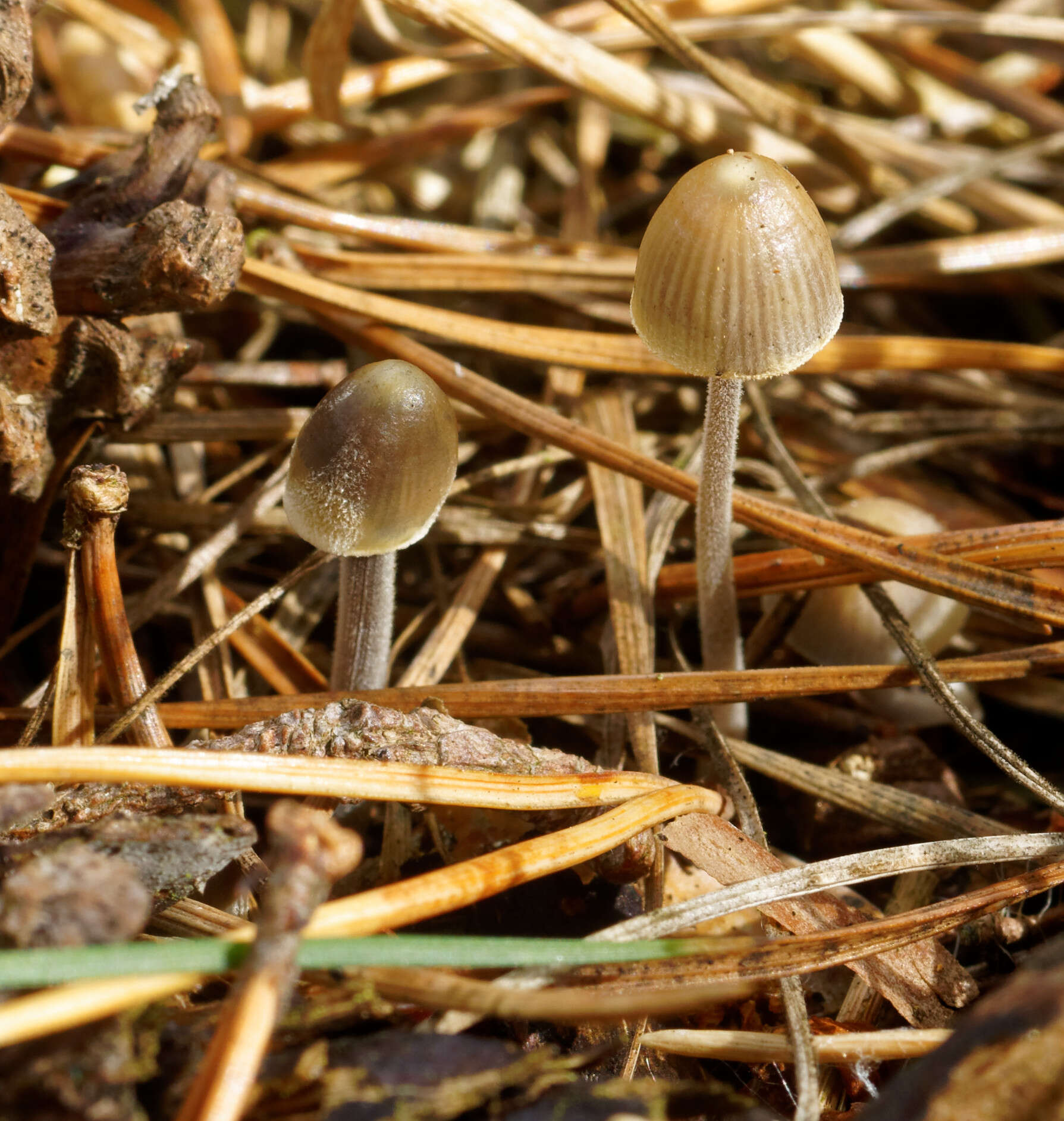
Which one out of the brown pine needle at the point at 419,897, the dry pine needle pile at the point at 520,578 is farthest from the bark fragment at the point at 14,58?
the brown pine needle at the point at 419,897

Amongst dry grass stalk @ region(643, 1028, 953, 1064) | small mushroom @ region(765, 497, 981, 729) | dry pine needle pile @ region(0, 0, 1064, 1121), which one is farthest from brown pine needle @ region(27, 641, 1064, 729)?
dry grass stalk @ region(643, 1028, 953, 1064)

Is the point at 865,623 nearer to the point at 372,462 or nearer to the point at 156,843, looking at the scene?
the point at 372,462

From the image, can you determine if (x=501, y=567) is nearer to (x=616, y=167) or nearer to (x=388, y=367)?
(x=388, y=367)

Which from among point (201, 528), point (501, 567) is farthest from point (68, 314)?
point (501, 567)

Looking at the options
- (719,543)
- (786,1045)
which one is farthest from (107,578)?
(786,1045)

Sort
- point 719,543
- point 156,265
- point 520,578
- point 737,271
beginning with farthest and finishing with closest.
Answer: point 520,578 → point 719,543 → point 156,265 → point 737,271
